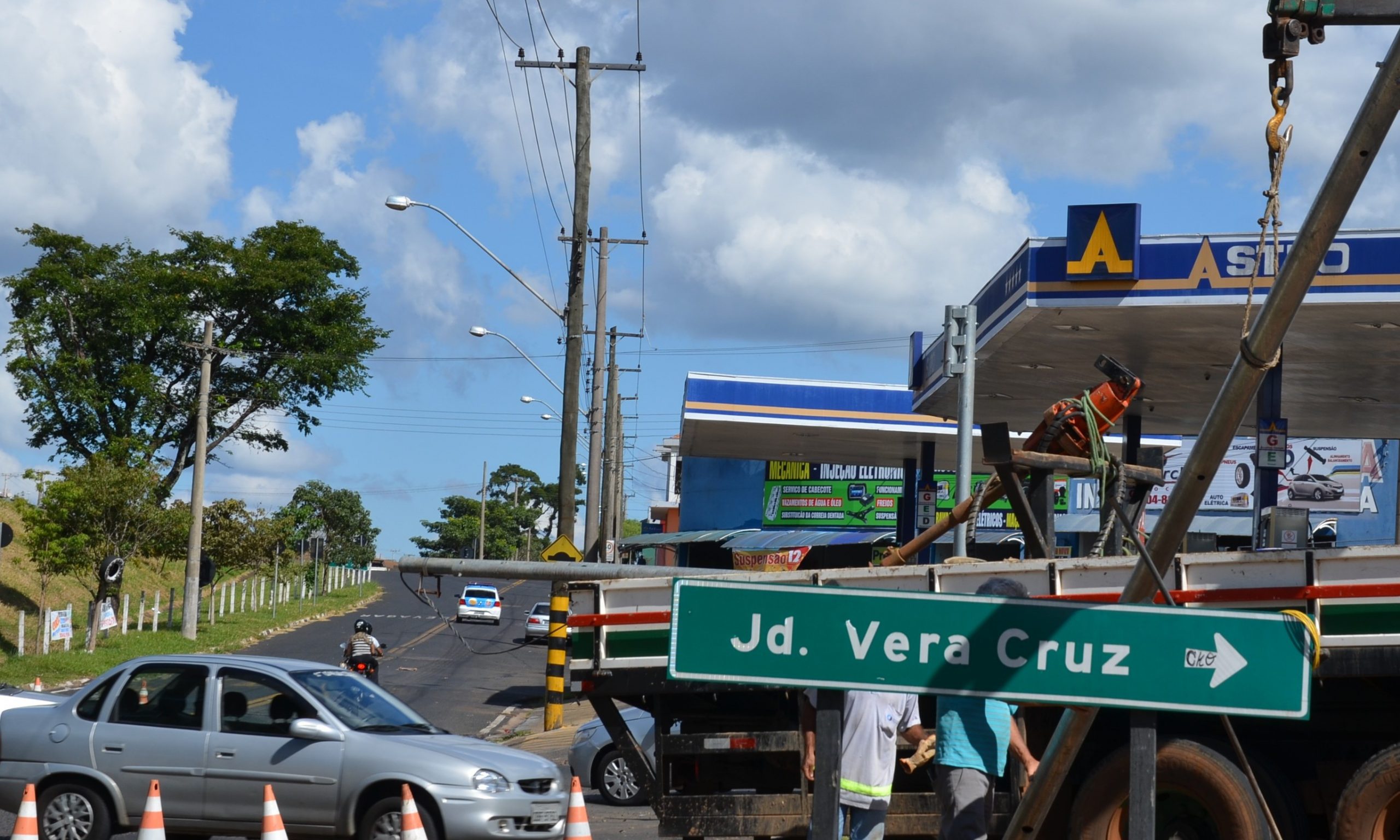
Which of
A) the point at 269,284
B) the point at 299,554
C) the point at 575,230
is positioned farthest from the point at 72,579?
the point at 575,230

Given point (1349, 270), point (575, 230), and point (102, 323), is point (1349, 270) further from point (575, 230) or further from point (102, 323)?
point (102, 323)

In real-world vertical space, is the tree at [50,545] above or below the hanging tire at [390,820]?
above

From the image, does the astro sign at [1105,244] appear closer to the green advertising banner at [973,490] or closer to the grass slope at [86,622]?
the grass slope at [86,622]

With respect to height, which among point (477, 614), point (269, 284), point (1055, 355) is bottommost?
point (477, 614)

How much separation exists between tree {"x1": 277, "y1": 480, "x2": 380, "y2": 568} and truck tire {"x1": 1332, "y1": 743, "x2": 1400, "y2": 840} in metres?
71.8

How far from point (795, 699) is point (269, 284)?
41.2m

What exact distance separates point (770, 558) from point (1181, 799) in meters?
32.6

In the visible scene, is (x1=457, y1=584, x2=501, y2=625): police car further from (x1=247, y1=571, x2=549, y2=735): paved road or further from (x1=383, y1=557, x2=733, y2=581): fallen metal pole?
(x1=383, y1=557, x2=733, y2=581): fallen metal pole

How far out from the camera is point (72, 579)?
48875 mm

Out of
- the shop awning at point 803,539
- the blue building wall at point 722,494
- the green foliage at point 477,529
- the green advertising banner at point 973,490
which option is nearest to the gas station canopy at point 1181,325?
the shop awning at point 803,539

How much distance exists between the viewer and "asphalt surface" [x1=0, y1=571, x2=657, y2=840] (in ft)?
46.7

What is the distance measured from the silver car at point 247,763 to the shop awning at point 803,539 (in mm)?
26063

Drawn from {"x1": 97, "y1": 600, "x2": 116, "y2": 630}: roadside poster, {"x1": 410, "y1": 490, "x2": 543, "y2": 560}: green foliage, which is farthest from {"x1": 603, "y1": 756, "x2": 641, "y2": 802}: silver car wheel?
{"x1": 410, "y1": 490, "x2": 543, "y2": 560}: green foliage

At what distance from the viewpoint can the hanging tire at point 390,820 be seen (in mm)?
10086
